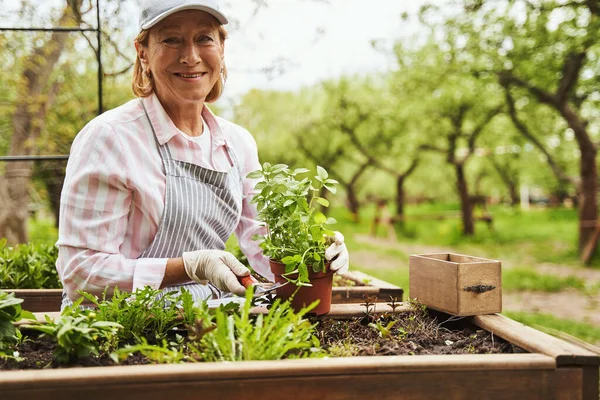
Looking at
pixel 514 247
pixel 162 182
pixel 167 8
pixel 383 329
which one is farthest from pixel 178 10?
pixel 514 247

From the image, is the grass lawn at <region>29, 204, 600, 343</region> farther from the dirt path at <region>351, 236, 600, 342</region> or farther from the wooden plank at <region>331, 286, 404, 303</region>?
the wooden plank at <region>331, 286, 404, 303</region>

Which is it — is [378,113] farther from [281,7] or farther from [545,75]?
[281,7]

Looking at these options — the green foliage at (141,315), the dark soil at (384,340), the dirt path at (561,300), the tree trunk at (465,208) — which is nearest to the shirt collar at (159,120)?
the green foliage at (141,315)

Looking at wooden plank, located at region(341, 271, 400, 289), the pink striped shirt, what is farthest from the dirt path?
the pink striped shirt

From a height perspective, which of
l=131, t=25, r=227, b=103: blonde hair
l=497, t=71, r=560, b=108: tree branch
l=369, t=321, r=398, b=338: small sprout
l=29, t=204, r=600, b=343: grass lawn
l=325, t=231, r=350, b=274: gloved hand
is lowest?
l=29, t=204, r=600, b=343: grass lawn

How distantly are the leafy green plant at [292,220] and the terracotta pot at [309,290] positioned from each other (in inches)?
1.0

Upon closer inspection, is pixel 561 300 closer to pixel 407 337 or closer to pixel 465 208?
pixel 407 337

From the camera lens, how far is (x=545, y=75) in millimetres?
11594

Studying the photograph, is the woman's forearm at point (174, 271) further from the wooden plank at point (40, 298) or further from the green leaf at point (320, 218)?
the wooden plank at point (40, 298)

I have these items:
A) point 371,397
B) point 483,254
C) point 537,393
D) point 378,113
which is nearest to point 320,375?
point 371,397

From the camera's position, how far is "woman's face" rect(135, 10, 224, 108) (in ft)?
6.73

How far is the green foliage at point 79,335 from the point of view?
136cm

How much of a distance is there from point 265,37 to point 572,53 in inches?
268

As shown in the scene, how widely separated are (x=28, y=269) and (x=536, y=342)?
2735 mm
